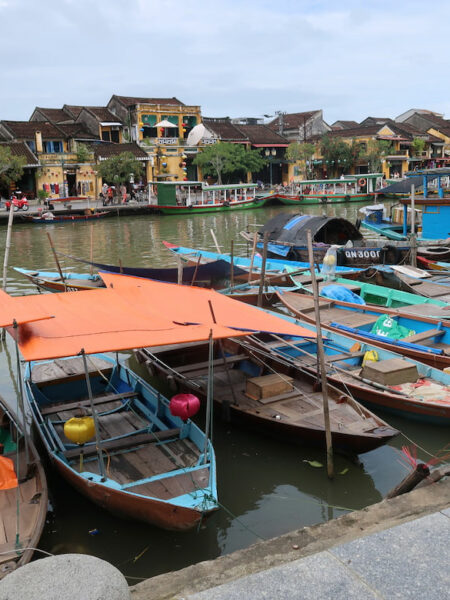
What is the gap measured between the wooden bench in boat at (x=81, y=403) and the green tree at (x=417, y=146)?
55656 millimetres

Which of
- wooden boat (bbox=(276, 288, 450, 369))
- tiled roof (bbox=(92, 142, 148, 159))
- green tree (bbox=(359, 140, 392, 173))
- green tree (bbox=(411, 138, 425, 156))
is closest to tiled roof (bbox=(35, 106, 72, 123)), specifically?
tiled roof (bbox=(92, 142, 148, 159))

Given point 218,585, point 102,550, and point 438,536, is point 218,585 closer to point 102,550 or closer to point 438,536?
point 438,536

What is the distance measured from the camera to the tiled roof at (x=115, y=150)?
139 feet

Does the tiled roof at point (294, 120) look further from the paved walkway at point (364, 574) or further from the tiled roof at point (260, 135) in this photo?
the paved walkway at point (364, 574)

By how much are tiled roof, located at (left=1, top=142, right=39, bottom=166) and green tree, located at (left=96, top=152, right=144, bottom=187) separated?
4.41 meters

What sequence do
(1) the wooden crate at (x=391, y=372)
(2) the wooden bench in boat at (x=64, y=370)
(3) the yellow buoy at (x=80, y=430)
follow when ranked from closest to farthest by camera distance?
(3) the yellow buoy at (x=80, y=430) → (1) the wooden crate at (x=391, y=372) → (2) the wooden bench in boat at (x=64, y=370)

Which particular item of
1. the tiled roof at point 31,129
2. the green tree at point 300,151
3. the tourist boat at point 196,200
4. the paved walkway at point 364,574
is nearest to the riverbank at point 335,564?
the paved walkway at point 364,574

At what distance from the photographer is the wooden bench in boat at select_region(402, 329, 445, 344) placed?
31.2 ft

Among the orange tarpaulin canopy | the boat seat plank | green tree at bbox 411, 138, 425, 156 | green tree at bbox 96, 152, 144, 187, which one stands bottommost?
the boat seat plank

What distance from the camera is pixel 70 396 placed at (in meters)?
8.40

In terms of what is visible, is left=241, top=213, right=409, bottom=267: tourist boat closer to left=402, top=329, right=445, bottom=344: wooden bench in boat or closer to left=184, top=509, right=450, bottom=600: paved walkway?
left=402, top=329, right=445, bottom=344: wooden bench in boat

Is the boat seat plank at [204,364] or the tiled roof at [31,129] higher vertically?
the tiled roof at [31,129]

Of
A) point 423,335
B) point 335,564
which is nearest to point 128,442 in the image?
point 335,564

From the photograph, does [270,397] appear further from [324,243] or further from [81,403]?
[324,243]
